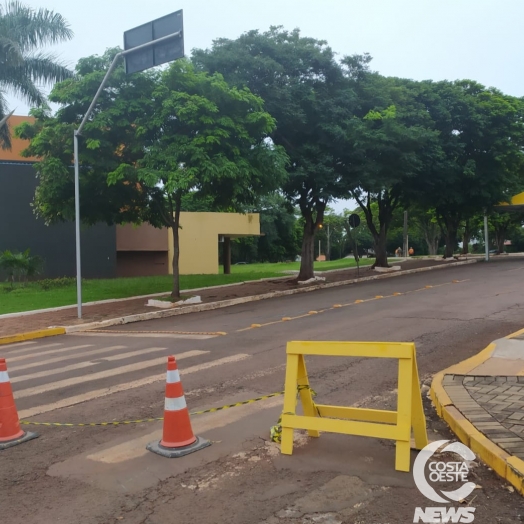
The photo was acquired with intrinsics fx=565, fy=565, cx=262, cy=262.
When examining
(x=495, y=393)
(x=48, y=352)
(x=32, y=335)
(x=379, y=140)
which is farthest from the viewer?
(x=379, y=140)

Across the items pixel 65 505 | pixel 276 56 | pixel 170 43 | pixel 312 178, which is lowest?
pixel 65 505

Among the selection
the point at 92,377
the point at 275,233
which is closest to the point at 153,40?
the point at 92,377

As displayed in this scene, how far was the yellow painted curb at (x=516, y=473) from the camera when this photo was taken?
418cm

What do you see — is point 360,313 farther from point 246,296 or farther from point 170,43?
point 170,43

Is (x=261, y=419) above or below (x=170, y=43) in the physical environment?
below

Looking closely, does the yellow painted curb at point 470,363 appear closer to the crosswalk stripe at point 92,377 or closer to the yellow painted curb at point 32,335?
the crosswalk stripe at point 92,377

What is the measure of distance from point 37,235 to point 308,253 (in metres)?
14.6

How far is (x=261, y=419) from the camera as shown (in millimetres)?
6105

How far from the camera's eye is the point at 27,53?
26.2 metres

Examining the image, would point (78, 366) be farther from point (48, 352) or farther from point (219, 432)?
point (219, 432)

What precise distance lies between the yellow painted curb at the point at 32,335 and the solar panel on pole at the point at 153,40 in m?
6.81

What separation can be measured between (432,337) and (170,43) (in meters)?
8.39

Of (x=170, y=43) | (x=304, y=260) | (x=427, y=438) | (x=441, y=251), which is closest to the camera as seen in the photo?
(x=427, y=438)

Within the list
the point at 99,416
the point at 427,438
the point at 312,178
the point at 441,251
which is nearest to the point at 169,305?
the point at 312,178
